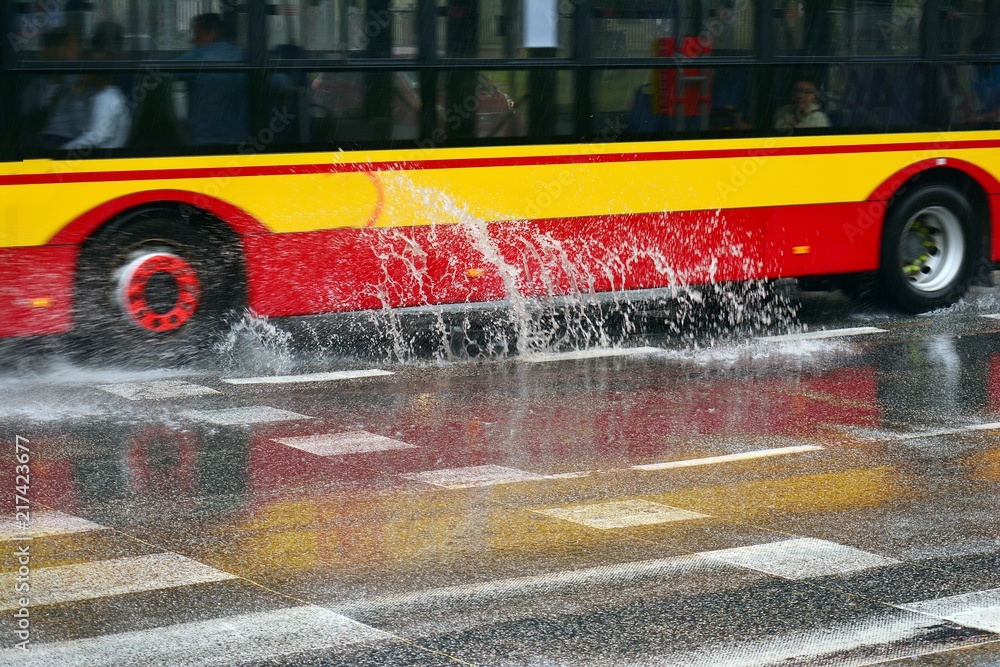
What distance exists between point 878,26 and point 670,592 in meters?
8.53

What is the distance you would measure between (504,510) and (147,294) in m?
4.73

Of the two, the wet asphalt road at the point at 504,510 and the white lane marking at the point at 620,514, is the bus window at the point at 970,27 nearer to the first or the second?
the wet asphalt road at the point at 504,510

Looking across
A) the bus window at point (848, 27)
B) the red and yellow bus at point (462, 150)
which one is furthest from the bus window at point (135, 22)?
the bus window at point (848, 27)

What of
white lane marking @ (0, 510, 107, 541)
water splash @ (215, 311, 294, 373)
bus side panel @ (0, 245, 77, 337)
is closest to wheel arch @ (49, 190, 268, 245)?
bus side panel @ (0, 245, 77, 337)

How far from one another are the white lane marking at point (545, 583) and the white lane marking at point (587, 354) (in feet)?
16.8

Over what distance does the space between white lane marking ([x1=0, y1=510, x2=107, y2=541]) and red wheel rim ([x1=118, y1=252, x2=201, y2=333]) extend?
405 centimetres

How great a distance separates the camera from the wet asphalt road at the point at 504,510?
5.28 metres

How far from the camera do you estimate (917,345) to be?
12.0m

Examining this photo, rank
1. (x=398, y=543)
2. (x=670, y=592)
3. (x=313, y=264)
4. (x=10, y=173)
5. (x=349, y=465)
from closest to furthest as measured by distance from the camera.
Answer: (x=670, y=592) → (x=398, y=543) → (x=349, y=465) → (x=10, y=173) → (x=313, y=264)

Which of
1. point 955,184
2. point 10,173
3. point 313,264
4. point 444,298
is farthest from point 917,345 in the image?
point 10,173

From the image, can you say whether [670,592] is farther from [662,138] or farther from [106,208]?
[662,138]

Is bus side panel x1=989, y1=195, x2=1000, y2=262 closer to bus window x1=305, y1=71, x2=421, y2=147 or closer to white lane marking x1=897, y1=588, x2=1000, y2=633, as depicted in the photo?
bus window x1=305, y1=71, x2=421, y2=147

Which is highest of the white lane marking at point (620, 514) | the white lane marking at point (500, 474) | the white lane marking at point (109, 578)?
the white lane marking at point (109, 578)

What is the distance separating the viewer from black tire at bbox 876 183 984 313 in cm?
1352
